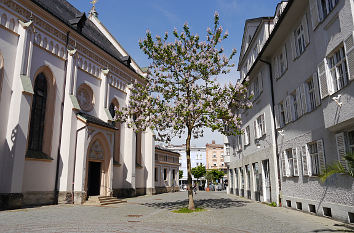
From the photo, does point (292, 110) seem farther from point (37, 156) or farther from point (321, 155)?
point (37, 156)

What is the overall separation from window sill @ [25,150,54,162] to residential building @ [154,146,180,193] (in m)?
23.5

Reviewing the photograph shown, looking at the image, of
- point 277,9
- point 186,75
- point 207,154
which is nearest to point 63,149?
point 186,75

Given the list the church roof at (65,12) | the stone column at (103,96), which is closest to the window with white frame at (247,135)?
the stone column at (103,96)

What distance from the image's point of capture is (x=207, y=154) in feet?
322

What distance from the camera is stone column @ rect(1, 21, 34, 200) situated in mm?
14734

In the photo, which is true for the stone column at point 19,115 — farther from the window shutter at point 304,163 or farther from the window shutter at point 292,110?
the window shutter at point 304,163

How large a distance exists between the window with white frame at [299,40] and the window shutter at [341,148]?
4923mm

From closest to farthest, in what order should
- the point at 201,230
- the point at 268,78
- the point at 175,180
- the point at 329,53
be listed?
the point at 201,230
the point at 329,53
the point at 268,78
the point at 175,180

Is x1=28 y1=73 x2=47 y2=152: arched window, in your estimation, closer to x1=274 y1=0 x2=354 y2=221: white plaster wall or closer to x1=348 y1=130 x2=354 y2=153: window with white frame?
x1=274 y1=0 x2=354 y2=221: white plaster wall

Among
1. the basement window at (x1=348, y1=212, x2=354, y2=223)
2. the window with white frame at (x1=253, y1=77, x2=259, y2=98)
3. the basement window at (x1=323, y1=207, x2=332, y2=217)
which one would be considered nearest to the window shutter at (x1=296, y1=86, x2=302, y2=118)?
the basement window at (x1=323, y1=207, x2=332, y2=217)

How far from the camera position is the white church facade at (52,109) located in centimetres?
1535

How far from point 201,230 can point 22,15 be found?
50.6 ft

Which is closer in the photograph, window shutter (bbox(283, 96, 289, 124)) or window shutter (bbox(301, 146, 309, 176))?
window shutter (bbox(301, 146, 309, 176))

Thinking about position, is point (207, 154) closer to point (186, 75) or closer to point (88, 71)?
point (88, 71)
